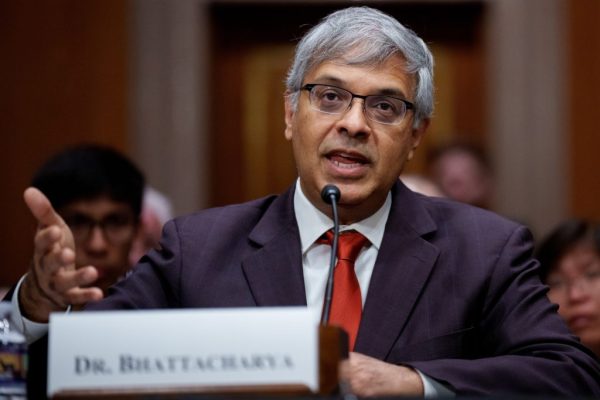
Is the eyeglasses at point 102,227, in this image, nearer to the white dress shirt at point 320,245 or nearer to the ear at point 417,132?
the white dress shirt at point 320,245

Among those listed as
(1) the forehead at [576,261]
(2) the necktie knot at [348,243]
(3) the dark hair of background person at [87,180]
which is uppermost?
(2) the necktie knot at [348,243]

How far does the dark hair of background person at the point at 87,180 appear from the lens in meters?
4.12

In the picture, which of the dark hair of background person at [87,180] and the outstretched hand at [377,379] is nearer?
the outstretched hand at [377,379]

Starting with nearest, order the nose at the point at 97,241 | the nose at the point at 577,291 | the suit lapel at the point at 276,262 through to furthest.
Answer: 1. the suit lapel at the point at 276,262
2. the nose at the point at 97,241
3. the nose at the point at 577,291

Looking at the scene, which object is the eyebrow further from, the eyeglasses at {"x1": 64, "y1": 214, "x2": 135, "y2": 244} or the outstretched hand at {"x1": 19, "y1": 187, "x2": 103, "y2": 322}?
the eyeglasses at {"x1": 64, "y1": 214, "x2": 135, "y2": 244}

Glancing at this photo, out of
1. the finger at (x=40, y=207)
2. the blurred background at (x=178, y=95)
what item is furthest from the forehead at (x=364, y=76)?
the blurred background at (x=178, y=95)

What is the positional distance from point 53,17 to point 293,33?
138 cm

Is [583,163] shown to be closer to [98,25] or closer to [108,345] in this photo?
[98,25]

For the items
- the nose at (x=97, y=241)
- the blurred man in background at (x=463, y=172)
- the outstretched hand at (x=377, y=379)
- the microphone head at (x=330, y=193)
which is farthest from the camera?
the blurred man in background at (x=463, y=172)

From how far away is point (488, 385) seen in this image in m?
2.72

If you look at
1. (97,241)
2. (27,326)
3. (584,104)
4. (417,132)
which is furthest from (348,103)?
(584,104)

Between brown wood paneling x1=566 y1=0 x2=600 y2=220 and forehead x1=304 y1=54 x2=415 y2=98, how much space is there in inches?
140

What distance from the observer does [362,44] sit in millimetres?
3094

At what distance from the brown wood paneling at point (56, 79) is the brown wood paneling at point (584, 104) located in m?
2.50
